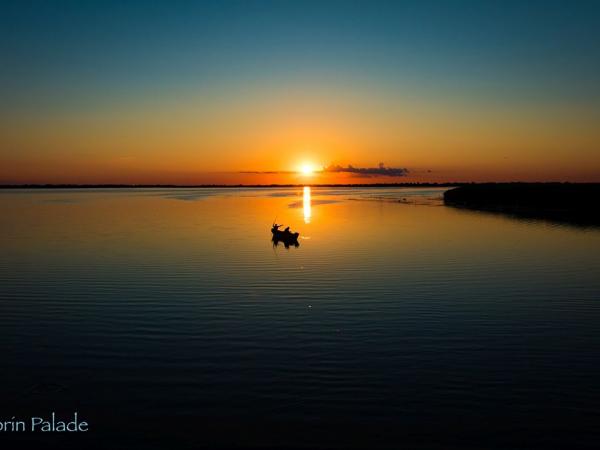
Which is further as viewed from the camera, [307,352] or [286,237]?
[286,237]

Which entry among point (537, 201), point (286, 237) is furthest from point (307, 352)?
point (537, 201)

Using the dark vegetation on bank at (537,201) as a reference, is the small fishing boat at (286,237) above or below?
below

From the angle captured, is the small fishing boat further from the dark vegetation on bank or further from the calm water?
the dark vegetation on bank

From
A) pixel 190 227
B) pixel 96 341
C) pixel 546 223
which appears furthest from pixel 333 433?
pixel 546 223

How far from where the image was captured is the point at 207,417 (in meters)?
10.6

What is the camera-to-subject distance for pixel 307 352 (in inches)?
572

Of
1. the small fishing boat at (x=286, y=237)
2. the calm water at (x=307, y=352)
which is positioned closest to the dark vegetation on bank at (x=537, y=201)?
the small fishing boat at (x=286, y=237)

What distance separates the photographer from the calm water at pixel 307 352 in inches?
403

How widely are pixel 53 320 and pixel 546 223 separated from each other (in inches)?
2134

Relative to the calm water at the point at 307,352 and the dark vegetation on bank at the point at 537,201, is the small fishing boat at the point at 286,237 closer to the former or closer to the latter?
the calm water at the point at 307,352

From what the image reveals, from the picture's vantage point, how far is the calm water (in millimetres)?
10234

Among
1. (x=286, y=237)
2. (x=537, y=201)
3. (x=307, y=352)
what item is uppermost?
(x=537, y=201)

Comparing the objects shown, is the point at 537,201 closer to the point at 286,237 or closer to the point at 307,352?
the point at 286,237

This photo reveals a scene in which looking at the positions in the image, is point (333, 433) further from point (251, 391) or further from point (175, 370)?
point (175, 370)
